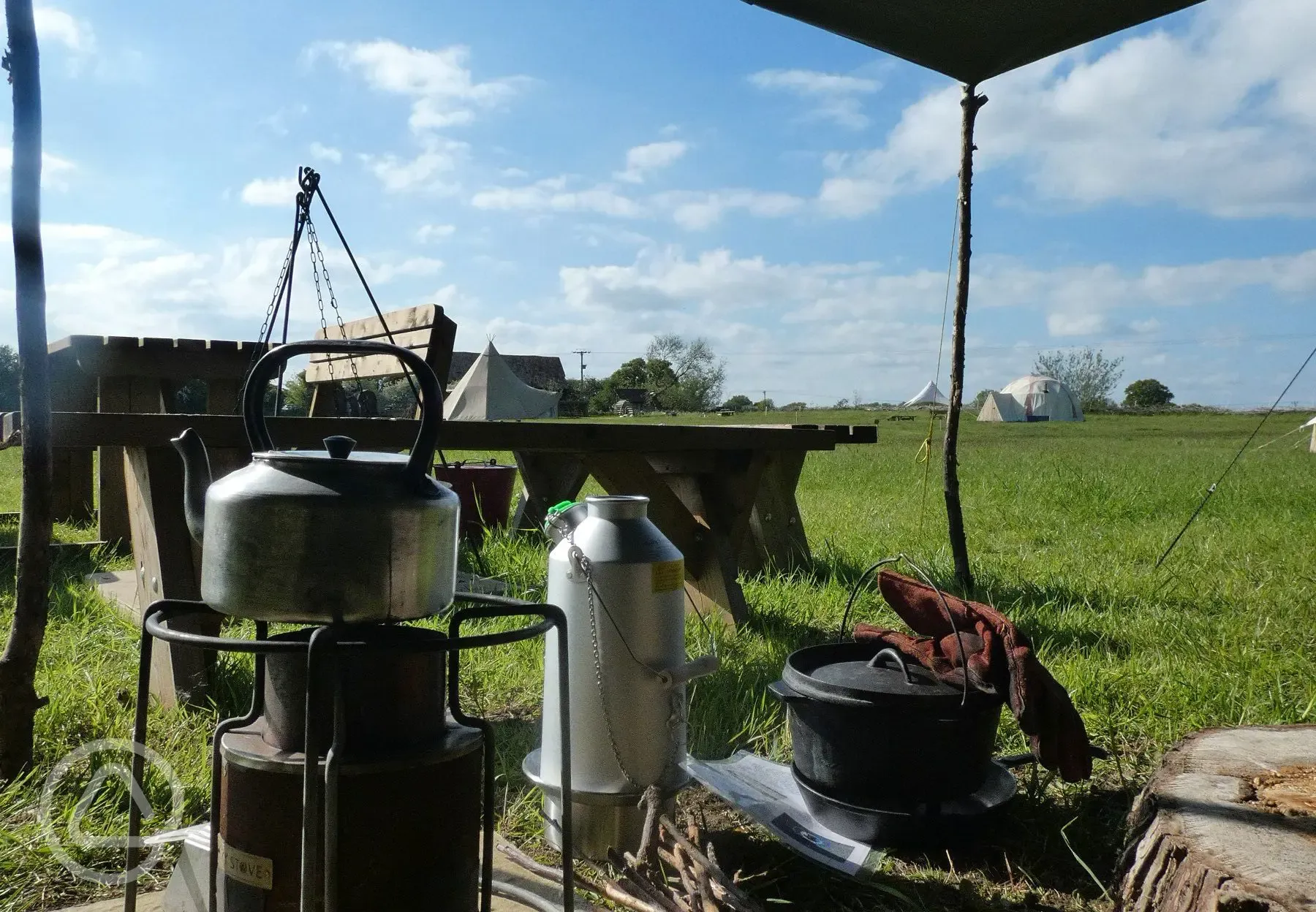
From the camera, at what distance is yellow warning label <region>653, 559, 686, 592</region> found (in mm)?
2318

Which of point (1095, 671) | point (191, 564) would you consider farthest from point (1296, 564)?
point (191, 564)

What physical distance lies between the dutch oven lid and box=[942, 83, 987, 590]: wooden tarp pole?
2549 mm

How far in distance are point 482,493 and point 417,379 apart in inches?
220

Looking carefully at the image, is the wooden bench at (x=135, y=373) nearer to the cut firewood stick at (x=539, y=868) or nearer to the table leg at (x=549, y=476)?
the table leg at (x=549, y=476)

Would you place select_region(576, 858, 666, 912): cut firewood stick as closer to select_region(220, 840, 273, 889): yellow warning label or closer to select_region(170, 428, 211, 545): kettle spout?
select_region(220, 840, 273, 889): yellow warning label

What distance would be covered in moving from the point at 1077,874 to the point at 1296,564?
177 inches

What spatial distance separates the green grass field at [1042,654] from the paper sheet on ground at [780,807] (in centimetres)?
6

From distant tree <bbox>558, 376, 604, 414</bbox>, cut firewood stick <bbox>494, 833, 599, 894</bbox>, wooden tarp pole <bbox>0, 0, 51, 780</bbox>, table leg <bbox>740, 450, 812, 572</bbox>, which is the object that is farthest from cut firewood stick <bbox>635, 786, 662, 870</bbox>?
distant tree <bbox>558, 376, 604, 414</bbox>

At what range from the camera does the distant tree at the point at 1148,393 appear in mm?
71500

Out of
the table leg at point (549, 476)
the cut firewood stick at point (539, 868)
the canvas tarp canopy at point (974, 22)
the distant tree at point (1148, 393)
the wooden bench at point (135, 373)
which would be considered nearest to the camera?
the cut firewood stick at point (539, 868)

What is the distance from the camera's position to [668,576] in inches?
92.2

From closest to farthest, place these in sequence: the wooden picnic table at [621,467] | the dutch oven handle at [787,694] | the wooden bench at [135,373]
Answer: the dutch oven handle at [787,694] < the wooden picnic table at [621,467] < the wooden bench at [135,373]

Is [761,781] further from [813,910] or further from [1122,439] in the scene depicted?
[1122,439]

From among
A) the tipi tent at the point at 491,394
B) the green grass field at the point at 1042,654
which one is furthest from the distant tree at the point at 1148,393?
the green grass field at the point at 1042,654
